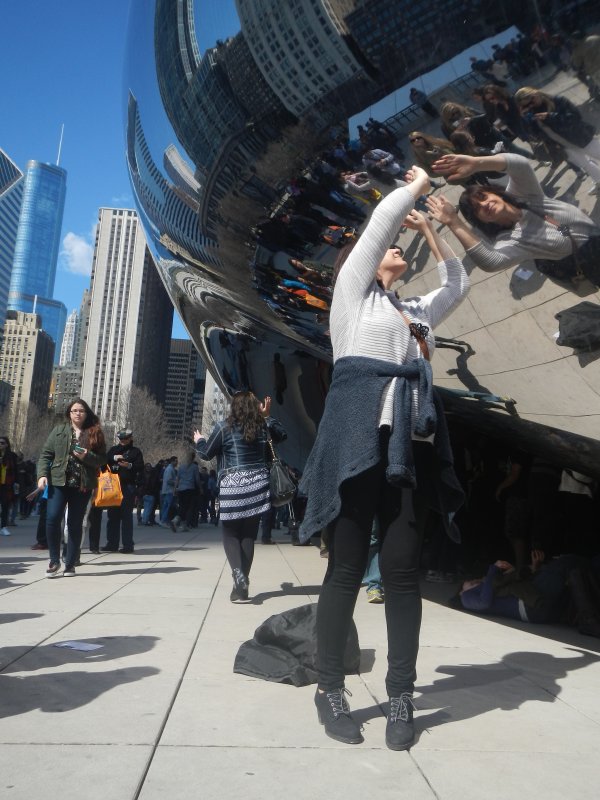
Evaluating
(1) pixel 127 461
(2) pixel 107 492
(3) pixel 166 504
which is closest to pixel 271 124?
(2) pixel 107 492

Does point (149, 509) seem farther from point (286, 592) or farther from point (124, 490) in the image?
point (286, 592)

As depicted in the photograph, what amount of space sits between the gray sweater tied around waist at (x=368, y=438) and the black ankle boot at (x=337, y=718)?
0.46 meters

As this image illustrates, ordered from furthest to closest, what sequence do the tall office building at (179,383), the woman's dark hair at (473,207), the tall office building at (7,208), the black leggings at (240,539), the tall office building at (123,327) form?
1. the tall office building at (7,208)
2. the tall office building at (179,383)
3. the tall office building at (123,327)
4. the black leggings at (240,539)
5. the woman's dark hair at (473,207)

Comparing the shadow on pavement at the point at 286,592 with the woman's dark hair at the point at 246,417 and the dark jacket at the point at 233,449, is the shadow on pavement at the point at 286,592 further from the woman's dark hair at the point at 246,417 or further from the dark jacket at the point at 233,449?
the woman's dark hair at the point at 246,417

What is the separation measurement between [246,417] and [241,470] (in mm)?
369

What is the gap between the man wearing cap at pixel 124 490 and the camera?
841cm

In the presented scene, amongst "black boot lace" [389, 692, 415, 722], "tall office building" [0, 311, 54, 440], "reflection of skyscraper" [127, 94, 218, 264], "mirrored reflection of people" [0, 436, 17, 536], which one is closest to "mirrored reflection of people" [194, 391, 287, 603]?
"reflection of skyscraper" [127, 94, 218, 264]

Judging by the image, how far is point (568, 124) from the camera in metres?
2.21

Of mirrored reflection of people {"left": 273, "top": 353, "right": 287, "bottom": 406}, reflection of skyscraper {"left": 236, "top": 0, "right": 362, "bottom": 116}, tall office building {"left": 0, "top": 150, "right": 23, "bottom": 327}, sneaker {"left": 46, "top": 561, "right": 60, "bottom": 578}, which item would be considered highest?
tall office building {"left": 0, "top": 150, "right": 23, "bottom": 327}

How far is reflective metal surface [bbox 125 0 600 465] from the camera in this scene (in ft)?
8.03

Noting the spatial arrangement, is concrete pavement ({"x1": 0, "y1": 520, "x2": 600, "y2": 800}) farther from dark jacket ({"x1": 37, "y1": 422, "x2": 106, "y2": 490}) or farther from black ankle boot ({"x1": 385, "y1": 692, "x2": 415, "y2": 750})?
dark jacket ({"x1": 37, "y1": 422, "x2": 106, "y2": 490})

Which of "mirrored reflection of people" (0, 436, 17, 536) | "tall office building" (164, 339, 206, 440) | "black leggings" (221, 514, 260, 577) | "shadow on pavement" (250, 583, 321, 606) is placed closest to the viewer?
Result: "shadow on pavement" (250, 583, 321, 606)

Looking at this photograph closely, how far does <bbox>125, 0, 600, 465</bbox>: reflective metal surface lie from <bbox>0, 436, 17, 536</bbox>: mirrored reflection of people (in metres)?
7.16

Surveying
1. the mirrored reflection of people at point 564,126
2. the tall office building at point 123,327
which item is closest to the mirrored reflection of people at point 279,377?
the mirrored reflection of people at point 564,126
